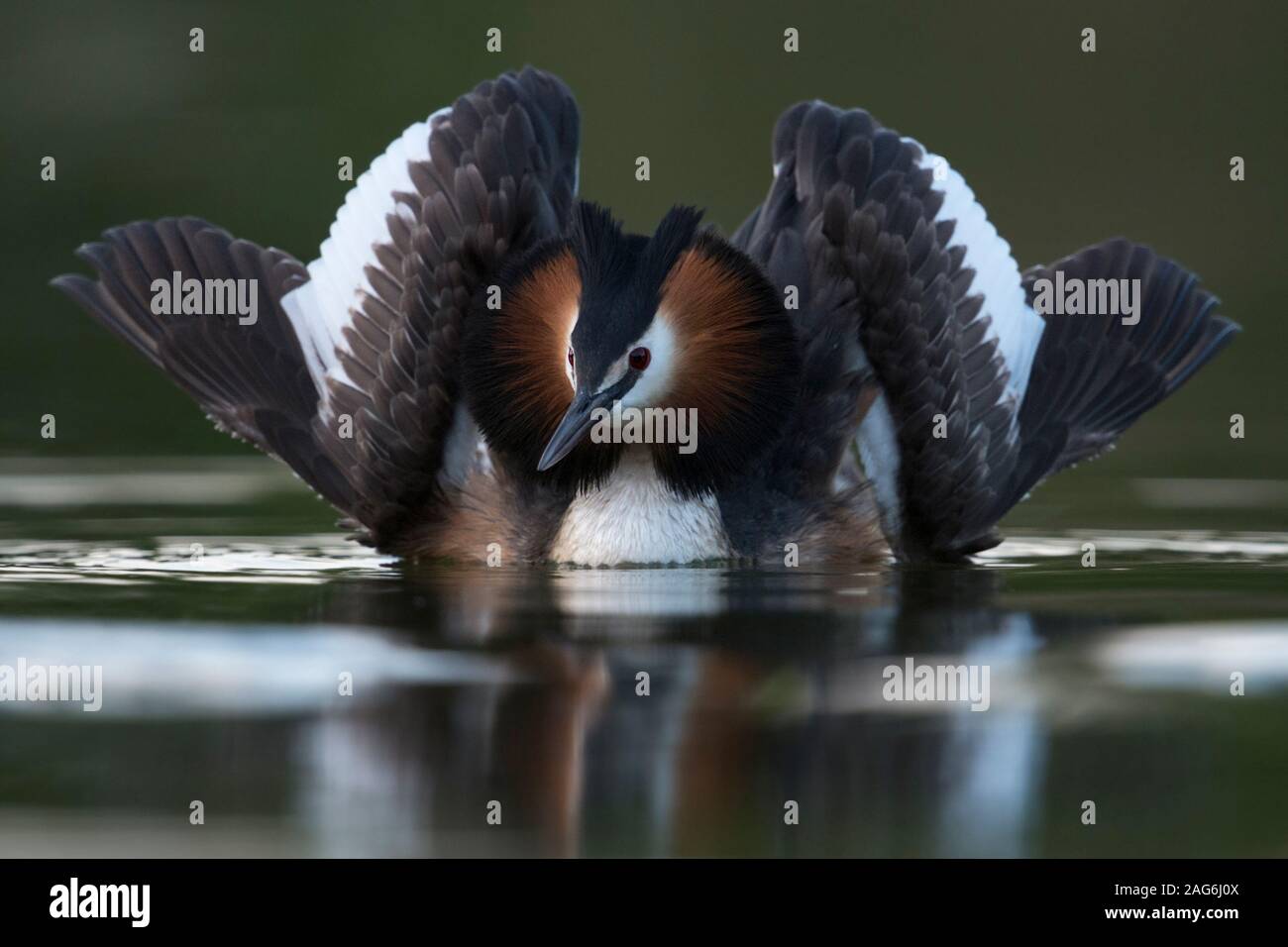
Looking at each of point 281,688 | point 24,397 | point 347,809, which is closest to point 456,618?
point 281,688

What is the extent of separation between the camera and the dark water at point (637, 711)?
525cm

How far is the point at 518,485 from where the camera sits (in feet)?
30.9

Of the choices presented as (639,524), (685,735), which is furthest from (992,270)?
(685,735)

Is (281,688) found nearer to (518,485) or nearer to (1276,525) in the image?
(518,485)

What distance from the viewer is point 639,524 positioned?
9148 mm

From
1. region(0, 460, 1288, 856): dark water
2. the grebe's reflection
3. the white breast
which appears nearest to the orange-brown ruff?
the white breast

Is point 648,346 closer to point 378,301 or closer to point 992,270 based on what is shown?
point 378,301

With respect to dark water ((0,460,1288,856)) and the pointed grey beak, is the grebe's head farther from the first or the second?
dark water ((0,460,1288,856))

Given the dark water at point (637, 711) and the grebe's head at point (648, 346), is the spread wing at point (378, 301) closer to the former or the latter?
the grebe's head at point (648, 346)

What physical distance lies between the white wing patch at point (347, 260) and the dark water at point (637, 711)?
1.08 metres

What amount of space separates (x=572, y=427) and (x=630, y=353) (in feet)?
1.37

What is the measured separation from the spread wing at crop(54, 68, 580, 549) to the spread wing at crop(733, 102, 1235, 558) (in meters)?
1.16

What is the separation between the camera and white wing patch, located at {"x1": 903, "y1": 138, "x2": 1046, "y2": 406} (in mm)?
9898

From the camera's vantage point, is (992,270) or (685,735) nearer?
(685,735)
